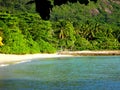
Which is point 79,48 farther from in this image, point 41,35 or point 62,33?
point 41,35

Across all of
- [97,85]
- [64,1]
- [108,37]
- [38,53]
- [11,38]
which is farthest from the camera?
[108,37]

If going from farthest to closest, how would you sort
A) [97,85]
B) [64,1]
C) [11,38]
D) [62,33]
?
1. [62,33]
2. [11,38]
3. [97,85]
4. [64,1]

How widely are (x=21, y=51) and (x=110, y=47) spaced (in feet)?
179

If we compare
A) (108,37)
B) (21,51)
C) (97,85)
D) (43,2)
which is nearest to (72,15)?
(108,37)

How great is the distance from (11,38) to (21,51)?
4131 millimetres

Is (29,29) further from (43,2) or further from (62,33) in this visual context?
(43,2)

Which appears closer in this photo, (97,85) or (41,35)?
(97,85)

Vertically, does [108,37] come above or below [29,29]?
below

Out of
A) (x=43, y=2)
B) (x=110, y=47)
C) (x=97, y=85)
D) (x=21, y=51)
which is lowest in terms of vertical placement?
(x=110, y=47)

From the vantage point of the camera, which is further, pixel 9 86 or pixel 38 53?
pixel 38 53

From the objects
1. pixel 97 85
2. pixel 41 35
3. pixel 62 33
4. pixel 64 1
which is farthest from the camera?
pixel 62 33

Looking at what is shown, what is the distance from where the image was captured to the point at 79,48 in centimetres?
11731

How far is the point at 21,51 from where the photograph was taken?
238 ft

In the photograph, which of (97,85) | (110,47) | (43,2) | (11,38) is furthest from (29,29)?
(43,2)
